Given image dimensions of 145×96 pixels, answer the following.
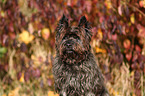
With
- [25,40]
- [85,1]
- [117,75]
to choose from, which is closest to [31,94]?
[25,40]

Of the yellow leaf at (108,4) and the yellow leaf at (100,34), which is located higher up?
the yellow leaf at (108,4)

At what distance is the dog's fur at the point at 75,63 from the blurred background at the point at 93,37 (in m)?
1.08

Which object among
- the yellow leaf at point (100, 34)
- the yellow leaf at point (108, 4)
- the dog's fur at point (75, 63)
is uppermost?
the yellow leaf at point (108, 4)

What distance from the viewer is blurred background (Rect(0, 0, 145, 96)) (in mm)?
4523

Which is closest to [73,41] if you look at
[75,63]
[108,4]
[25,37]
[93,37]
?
[75,63]

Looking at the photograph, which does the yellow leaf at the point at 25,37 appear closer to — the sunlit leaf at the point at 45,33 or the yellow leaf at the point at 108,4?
the sunlit leaf at the point at 45,33

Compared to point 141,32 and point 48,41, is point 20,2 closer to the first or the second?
point 48,41

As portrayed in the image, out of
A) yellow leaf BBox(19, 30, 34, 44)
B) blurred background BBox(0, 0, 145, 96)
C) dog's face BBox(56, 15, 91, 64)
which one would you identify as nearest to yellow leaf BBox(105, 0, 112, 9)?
blurred background BBox(0, 0, 145, 96)

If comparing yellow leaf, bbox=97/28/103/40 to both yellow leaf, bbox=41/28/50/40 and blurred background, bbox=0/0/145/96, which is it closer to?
blurred background, bbox=0/0/145/96

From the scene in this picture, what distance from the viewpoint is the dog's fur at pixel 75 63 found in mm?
3035

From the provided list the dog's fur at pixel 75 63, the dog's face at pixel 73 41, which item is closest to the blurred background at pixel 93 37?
the dog's fur at pixel 75 63

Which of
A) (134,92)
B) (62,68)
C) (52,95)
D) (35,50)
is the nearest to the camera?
(62,68)

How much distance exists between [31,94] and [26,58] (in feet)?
2.90

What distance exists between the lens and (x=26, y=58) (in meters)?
5.25
